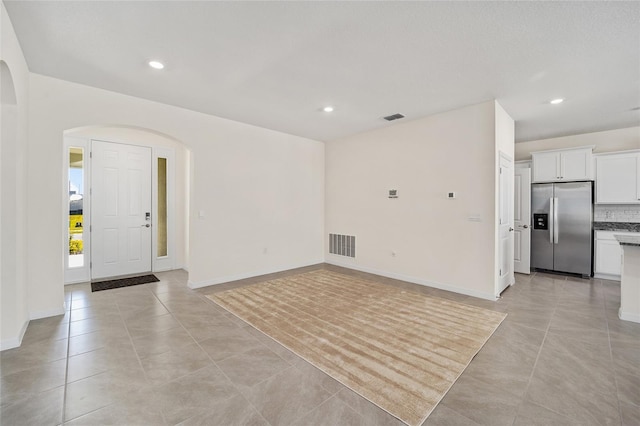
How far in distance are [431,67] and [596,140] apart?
4.85 m

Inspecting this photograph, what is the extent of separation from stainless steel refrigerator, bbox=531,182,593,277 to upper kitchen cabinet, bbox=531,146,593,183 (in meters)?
0.13

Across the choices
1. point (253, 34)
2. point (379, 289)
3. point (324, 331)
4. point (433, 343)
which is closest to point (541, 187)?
point (379, 289)

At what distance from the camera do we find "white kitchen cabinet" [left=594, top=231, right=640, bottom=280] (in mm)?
4849

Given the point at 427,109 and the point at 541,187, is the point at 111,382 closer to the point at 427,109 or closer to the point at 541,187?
the point at 427,109

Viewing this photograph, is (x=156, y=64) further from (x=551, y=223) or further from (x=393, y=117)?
(x=551, y=223)

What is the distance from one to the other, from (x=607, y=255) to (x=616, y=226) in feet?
1.85

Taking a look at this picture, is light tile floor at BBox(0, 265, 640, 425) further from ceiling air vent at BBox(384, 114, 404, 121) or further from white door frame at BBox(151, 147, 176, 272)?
ceiling air vent at BBox(384, 114, 404, 121)

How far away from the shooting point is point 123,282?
15.2ft

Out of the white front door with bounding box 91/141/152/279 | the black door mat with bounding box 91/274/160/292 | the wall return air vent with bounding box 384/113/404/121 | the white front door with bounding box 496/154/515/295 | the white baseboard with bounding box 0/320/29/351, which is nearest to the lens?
the white baseboard with bounding box 0/320/29/351

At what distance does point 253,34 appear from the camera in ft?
7.89

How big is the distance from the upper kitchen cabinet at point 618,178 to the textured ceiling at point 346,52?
1.20m

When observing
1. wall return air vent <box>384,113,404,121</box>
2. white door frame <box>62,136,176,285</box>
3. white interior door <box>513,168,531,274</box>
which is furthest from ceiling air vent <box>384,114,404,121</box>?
white door frame <box>62,136,176,285</box>

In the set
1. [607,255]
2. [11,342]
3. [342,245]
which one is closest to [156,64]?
[11,342]

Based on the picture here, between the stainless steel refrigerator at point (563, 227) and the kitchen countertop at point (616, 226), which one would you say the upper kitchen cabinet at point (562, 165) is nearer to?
the stainless steel refrigerator at point (563, 227)
